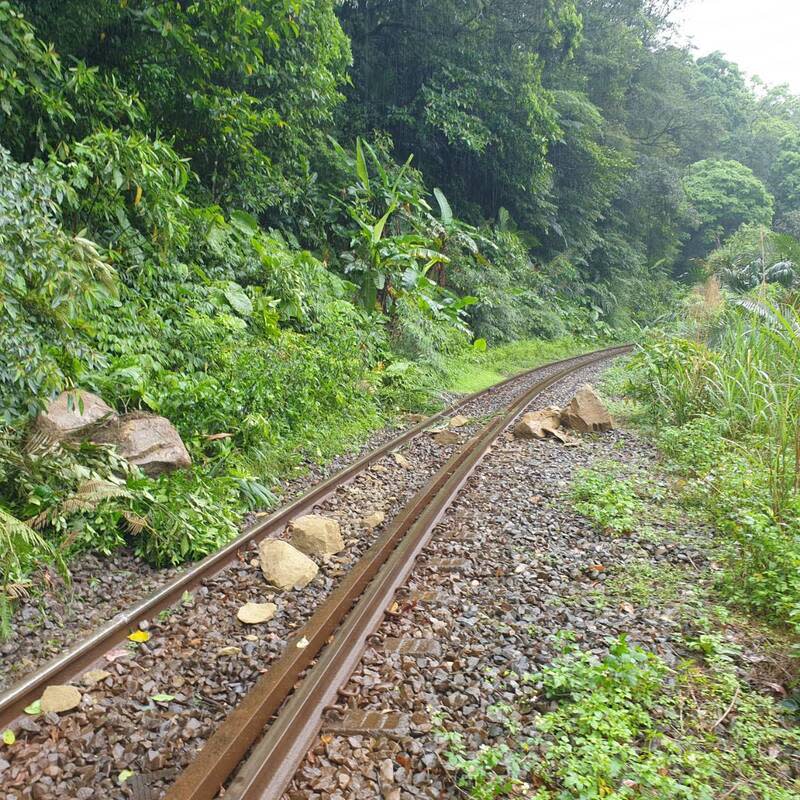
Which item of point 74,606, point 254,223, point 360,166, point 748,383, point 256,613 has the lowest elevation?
point 74,606

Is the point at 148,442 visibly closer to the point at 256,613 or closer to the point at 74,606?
the point at 74,606

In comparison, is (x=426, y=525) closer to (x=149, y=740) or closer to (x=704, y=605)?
(x=704, y=605)

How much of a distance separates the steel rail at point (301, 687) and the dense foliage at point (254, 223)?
51.6 inches

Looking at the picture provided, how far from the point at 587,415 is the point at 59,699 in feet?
22.0

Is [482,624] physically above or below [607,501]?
below

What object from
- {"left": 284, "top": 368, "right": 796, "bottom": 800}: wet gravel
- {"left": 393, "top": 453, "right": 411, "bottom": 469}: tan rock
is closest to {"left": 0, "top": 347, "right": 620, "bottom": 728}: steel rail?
{"left": 393, "top": 453, "right": 411, "bottom": 469}: tan rock

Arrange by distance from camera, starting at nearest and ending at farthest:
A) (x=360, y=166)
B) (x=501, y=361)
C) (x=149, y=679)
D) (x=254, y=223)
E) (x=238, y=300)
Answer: (x=149, y=679), (x=238, y=300), (x=254, y=223), (x=360, y=166), (x=501, y=361)

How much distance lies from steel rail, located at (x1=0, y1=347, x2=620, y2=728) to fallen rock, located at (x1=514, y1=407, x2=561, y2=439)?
→ 2598mm

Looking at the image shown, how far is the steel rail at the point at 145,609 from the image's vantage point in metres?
2.69

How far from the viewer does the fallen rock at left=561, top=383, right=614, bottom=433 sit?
782 cm

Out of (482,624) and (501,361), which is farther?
(501,361)

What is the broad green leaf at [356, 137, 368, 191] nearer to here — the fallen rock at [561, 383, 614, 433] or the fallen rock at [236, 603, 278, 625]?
the fallen rock at [561, 383, 614, 433]

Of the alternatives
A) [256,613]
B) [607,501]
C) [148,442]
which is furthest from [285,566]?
[607,501]

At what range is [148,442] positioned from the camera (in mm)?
4812
